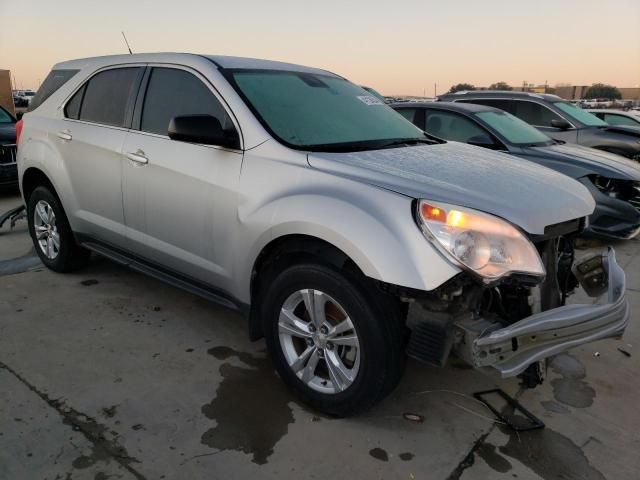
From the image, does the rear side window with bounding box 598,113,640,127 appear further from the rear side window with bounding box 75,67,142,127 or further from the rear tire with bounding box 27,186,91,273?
the rear tire with bounding box 27,186,91,273

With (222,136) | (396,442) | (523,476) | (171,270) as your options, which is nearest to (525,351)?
(523,476)

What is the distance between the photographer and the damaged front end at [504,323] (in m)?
2.18

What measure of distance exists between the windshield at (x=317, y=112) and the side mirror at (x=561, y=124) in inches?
197

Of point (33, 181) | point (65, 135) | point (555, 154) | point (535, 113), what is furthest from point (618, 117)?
point (33, 181)

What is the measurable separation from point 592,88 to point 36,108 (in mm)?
73341

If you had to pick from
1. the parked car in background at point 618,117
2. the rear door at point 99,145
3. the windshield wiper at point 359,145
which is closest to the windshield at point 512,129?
the windshield wiper at point 359,145

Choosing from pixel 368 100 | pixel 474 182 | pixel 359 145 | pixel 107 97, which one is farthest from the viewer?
pixel 107 97

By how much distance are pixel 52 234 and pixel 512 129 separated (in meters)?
5.24

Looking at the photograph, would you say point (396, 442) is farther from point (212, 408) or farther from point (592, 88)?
point (592, 88)

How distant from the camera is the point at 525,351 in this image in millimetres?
2207

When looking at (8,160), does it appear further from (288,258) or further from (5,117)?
(288,258)

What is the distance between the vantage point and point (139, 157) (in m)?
3.38

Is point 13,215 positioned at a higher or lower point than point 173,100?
lower

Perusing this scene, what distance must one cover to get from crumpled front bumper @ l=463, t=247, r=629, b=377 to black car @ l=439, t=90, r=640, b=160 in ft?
20.8
